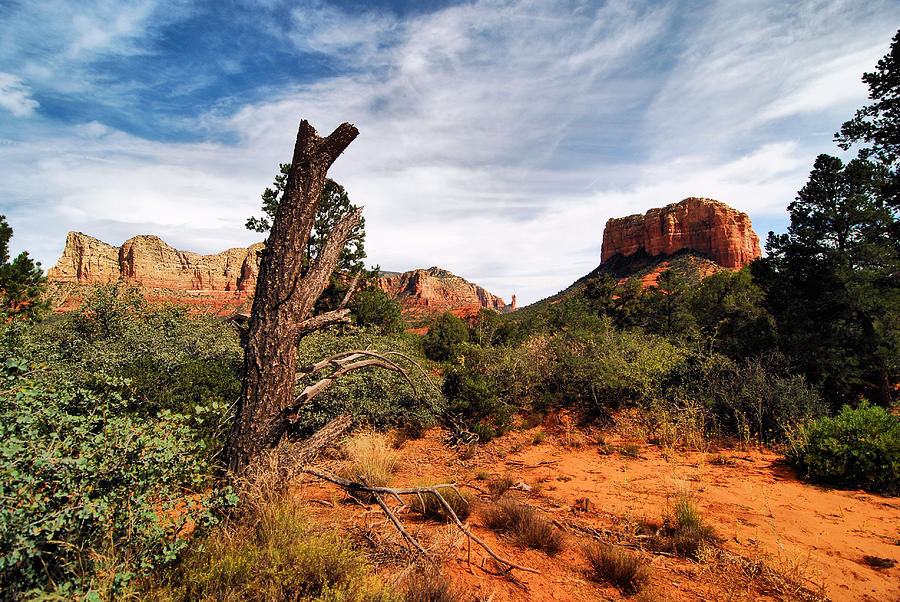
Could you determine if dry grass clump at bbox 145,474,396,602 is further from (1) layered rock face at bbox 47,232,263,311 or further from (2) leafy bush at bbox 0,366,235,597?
(1) layered rock face at bbox 47,232,263,311

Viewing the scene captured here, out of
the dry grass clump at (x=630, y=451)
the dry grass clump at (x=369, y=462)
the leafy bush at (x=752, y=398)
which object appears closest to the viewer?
the dry grass clump at (x=369, y=462)

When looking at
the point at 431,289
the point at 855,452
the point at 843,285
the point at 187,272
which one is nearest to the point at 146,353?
the point at 855,452

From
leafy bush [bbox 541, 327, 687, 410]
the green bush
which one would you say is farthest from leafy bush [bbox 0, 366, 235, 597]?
leafy bush [bbox 541, 327, 687, 410]

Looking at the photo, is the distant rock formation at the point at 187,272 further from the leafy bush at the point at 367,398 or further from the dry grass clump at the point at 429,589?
the dry grass clump at the point at 429,589

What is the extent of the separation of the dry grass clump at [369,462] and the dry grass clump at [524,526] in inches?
68.9

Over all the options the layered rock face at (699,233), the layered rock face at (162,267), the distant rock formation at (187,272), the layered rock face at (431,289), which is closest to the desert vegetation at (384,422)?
the distant rock formation at (187,272)

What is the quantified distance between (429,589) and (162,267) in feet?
417

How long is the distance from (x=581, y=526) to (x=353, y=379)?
589 cm

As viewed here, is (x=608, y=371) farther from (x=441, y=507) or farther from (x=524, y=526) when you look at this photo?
(x=441, y=507)

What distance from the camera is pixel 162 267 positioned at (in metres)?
101

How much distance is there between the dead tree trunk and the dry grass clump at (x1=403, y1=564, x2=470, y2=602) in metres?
1.79

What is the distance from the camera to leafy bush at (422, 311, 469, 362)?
20625 millimetres

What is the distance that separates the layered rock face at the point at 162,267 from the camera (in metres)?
86.7

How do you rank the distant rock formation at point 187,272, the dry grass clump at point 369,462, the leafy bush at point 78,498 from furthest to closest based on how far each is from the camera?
1. the distant rock formation at point 187,272
2. the dry grass clump at point 369,462
3. the leafy bush at point 78,498
